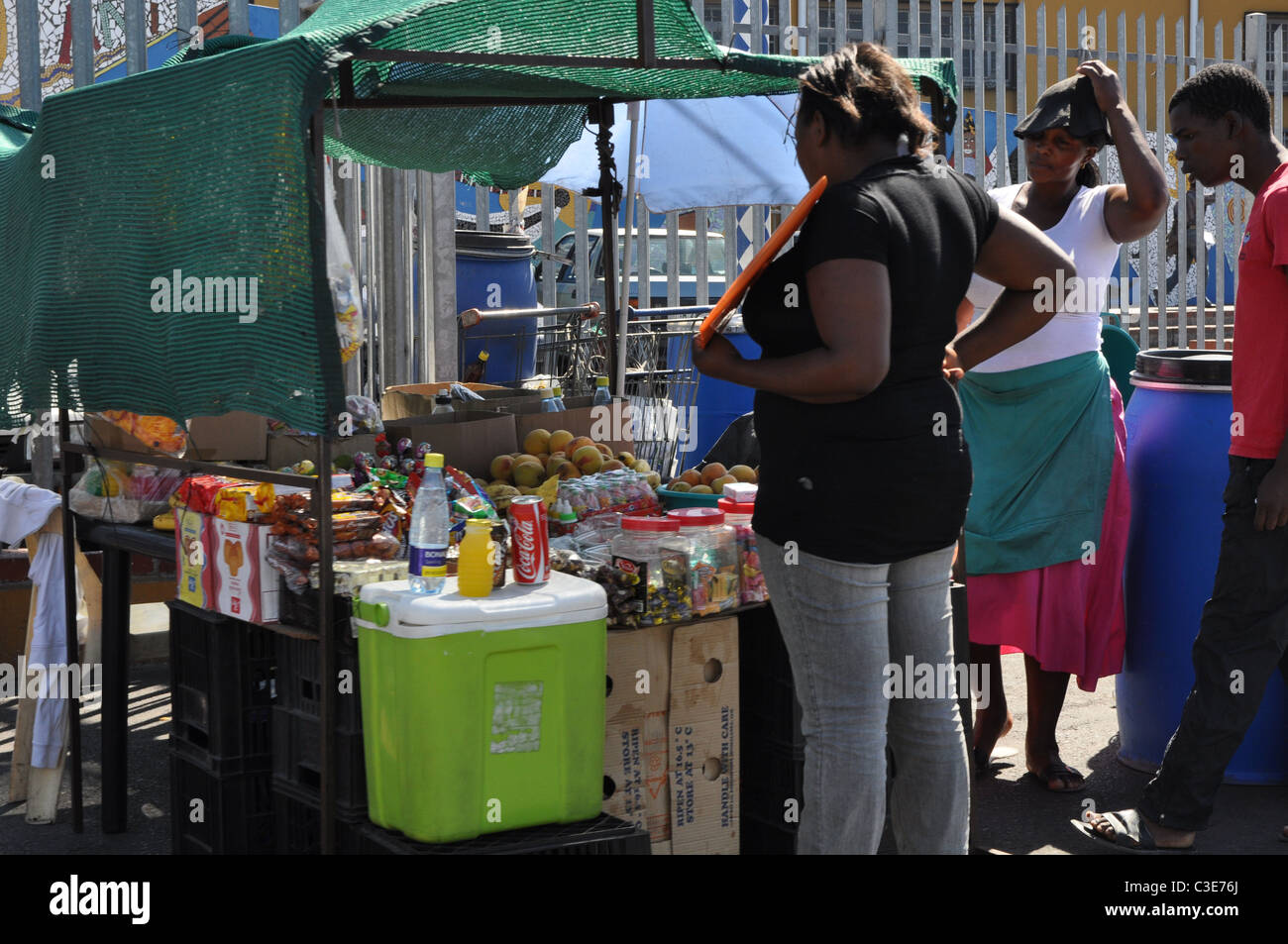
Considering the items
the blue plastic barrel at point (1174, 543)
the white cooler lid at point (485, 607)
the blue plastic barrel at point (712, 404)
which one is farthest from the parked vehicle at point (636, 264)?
the white cooler lid at point (485, 607)

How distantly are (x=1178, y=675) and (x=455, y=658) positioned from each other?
267 cm

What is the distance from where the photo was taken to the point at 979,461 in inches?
181

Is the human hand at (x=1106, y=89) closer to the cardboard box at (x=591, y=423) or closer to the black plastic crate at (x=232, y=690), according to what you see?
the cardboard box at (x=591, y=423)

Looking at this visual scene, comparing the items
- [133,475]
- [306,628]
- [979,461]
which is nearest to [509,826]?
[306,628]

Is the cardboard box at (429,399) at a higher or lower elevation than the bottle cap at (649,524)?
higher

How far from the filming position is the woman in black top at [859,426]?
2.66 meters

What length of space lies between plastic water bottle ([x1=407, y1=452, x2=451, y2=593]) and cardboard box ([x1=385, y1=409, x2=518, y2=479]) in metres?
1.23

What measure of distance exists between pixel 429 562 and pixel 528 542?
0.23m

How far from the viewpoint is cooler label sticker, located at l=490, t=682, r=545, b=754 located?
3.08 metres

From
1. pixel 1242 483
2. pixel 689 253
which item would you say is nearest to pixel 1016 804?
pixel 1242 483

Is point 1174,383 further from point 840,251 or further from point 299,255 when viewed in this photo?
point 299,255

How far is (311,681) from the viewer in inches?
135

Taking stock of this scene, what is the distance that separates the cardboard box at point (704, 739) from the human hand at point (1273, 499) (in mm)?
1404
